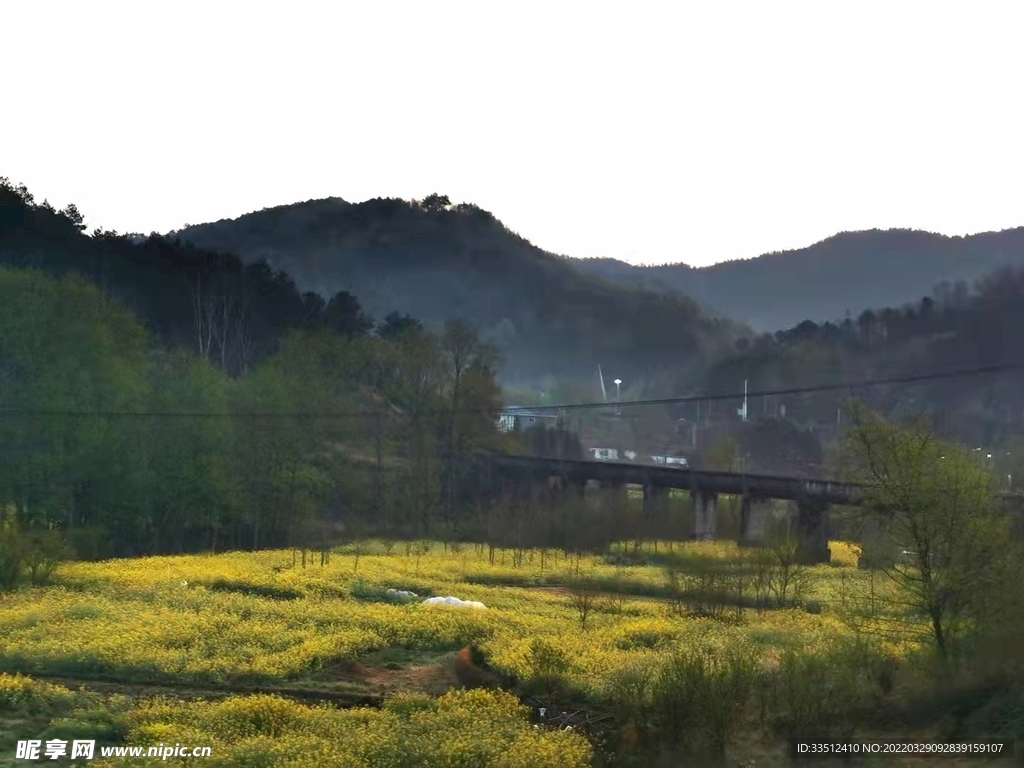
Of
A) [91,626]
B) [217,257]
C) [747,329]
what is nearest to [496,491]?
[217,257]

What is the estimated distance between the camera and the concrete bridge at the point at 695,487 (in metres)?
58.3

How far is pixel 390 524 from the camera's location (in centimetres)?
6500

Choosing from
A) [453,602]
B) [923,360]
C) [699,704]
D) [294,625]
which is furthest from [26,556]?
[923,360]

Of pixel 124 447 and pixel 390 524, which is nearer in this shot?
pixel 124 447

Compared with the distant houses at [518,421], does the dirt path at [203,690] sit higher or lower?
lower

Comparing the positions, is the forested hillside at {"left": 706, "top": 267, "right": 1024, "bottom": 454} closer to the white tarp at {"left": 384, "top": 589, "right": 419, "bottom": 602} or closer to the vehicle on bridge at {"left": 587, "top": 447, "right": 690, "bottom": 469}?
the vehicle on bridge at {"left": 587, "top": 447, "right": 690, "bottom": 469}

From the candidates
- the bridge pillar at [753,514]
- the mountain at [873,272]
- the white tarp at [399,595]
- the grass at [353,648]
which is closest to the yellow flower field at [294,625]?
the grass at [353,648]

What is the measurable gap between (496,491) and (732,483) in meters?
18.3

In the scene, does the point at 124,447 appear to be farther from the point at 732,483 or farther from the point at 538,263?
the point at 538,263

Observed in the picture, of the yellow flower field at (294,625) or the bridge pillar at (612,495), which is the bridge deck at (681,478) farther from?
the yellow flower field at (294,625)

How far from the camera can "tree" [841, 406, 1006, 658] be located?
→ 18.9 m

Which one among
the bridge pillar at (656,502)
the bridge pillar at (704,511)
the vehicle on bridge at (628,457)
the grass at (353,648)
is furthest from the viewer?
the vehicle on bridge at (628,457)

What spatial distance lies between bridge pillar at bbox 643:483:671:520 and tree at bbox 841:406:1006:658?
45.7 metres

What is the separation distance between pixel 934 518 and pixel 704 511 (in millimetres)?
49752
